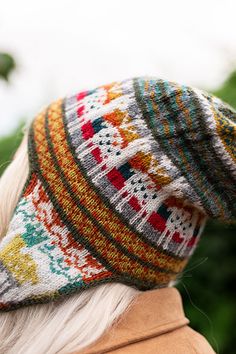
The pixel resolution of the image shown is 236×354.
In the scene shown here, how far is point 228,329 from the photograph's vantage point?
10.6 ft

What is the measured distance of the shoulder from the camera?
1.64 meters

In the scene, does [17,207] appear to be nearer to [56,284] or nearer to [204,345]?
[56,284]

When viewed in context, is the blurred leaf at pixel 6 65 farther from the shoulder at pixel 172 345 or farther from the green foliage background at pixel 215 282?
the shoulder at pixel 172 345

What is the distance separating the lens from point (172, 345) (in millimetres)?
1700

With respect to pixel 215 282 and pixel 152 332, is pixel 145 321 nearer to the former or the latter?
pixel 152 332

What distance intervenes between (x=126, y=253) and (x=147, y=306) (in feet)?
0.66

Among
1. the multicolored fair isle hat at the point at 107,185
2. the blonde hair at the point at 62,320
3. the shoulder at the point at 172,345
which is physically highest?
the multicolored fair isle hat at the point at 107,185

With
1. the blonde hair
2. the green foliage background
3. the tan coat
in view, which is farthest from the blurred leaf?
the tan coat

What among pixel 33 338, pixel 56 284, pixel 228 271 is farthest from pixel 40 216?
pixel 228 271

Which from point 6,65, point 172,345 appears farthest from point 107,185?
point 6,65

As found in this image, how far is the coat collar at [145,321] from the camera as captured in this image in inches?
63.4

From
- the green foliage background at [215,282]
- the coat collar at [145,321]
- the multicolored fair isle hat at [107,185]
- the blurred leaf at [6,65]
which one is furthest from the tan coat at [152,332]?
the blurred leaf at [6,65]

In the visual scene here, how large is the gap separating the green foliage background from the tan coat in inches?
57.5

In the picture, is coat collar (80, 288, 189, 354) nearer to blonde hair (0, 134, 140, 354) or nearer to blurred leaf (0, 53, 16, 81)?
blonde hair (0, 134, 140, 354)
